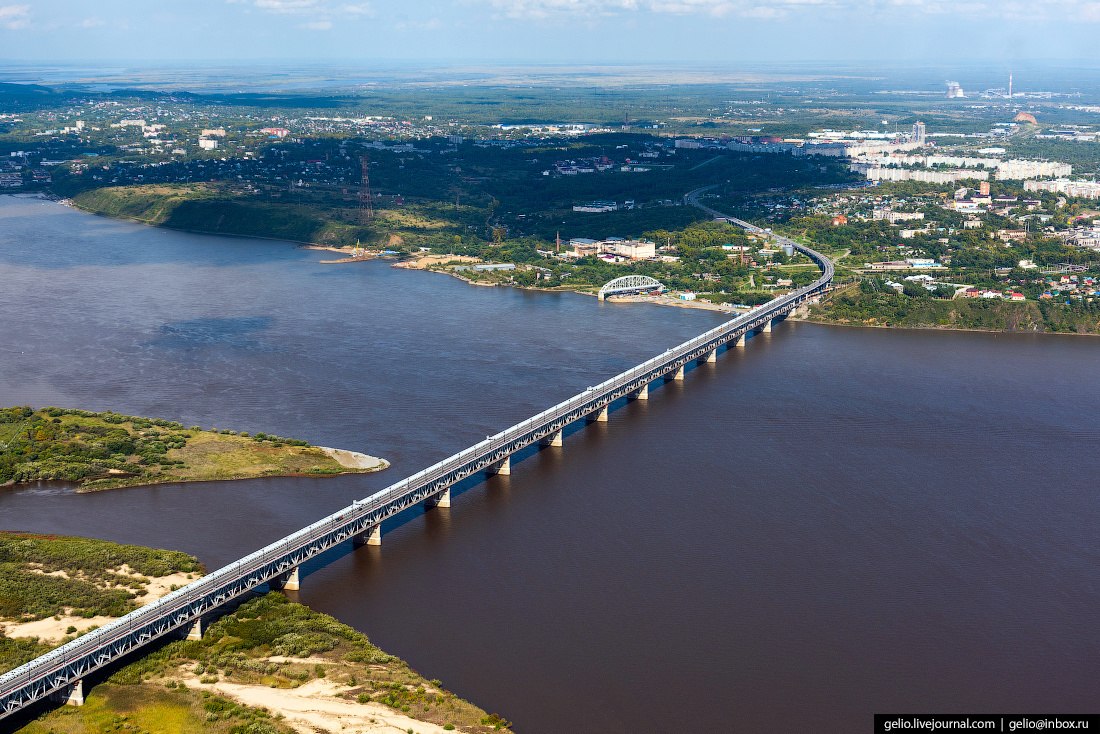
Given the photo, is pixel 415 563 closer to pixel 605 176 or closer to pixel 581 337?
pixel 581 337

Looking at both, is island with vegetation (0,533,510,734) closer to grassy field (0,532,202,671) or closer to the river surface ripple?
grassy field (0,532,202,671)

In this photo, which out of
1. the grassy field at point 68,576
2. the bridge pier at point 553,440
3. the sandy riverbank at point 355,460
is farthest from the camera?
the bridge pier at point 553,440

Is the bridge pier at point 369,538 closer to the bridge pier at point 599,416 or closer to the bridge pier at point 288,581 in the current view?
the bridge pier at point 288,581

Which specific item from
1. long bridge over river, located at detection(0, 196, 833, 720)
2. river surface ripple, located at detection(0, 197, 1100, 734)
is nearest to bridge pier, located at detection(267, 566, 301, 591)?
long bridge over river, located at detection(0, 196, 833, 720)

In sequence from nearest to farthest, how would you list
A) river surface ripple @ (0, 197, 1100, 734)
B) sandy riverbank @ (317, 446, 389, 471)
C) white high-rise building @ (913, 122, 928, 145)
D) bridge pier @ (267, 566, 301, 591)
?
river surface ripple @ (0, 197, 1100, 734)
bridge pier @ (267, 566, 301, 591)
sandy riverbank @ (317, 446, 389, 471)
white high-rise building @ (913, 122, 928, 145)

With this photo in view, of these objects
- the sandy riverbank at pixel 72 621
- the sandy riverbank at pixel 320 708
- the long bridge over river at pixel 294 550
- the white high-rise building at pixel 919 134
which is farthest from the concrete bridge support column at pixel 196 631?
the white high-rise building at pixel 919 134

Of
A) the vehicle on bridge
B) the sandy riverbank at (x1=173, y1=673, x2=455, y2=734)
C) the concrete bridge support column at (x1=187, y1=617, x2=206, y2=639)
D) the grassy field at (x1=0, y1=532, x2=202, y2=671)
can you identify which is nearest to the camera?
the sandy riverbank at (x1=173, y1=673, x2=455, y2=734)

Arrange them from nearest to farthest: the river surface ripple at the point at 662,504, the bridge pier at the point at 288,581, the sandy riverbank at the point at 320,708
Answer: the sandy riverbank at the point at 320,708
the river surface ripple at the point at 662,504
the bridge pier at the point at 288,581

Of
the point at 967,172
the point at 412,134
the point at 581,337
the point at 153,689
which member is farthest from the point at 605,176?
the point at 153,689
